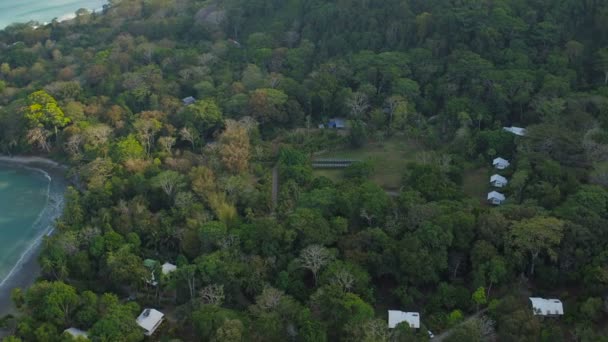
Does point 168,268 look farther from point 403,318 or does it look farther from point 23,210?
point 23,210

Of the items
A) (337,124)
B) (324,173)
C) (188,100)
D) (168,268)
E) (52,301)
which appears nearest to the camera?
(52,301)

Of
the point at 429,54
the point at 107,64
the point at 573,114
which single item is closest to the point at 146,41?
the point at 107,64

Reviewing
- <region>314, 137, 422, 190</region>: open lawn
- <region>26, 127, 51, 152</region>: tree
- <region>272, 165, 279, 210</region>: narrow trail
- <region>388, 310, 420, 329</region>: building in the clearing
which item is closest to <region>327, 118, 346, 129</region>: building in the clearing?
<region>314, 137, 422, 190</region>: open lawn

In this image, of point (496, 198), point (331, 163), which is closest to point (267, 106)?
point (331, 163)

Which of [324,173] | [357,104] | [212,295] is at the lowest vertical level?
[324,173]

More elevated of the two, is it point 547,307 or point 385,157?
point 385,157

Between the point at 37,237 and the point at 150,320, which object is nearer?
the point at 150,320

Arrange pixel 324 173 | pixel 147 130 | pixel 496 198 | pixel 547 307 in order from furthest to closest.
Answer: pixel 147 130
pixel 324 173
pixel 496 198
pixel 547 307
